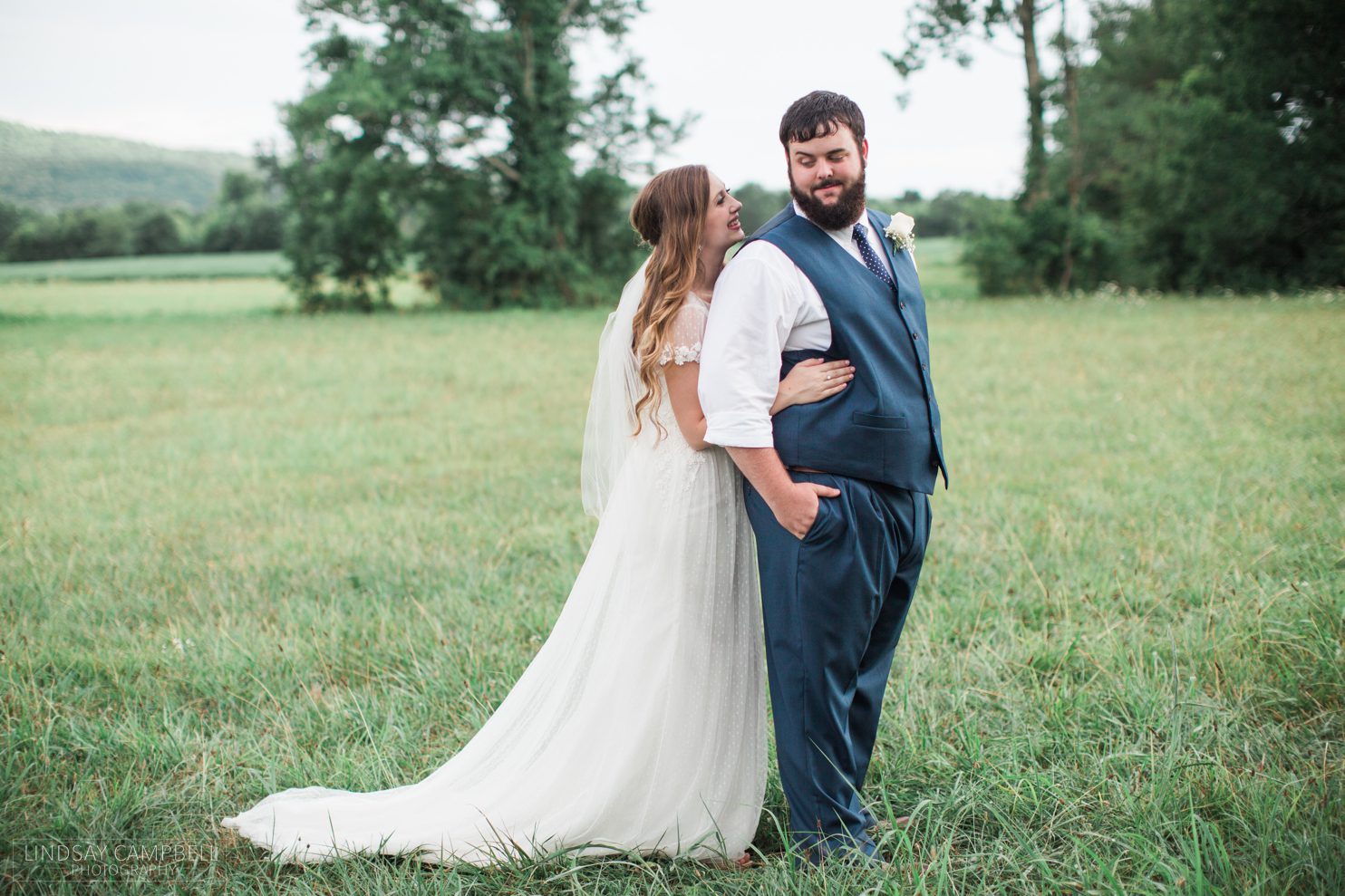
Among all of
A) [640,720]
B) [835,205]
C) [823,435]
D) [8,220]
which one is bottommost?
[640,720]

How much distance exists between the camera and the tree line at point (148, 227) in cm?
4794

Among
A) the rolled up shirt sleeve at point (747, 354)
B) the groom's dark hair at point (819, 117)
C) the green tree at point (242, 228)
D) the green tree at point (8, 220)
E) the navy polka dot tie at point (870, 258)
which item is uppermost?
the green tree at point (242, 228)

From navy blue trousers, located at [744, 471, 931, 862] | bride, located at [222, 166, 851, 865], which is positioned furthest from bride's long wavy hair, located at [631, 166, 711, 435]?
navy blue trousers, located at [744, 471, 931, 862]

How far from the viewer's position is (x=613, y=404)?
2.95 metres

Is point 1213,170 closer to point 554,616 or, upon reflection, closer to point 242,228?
point 554,616

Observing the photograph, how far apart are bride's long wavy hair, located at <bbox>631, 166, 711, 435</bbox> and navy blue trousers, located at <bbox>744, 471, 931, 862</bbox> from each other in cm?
55

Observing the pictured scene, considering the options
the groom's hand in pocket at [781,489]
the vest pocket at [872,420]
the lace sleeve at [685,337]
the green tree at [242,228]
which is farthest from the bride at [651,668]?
the green tree at [242,228]

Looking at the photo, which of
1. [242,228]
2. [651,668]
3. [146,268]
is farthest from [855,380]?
[242,228]

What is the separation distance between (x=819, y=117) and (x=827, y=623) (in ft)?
4.53

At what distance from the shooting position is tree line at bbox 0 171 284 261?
47.9m

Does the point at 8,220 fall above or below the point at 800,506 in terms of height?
above

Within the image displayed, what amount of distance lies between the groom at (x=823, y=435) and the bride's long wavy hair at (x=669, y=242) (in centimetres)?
15

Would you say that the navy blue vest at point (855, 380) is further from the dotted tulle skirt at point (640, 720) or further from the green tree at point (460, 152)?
the green tree at point (460, 152)

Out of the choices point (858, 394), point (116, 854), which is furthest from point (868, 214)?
point (116, 854)
